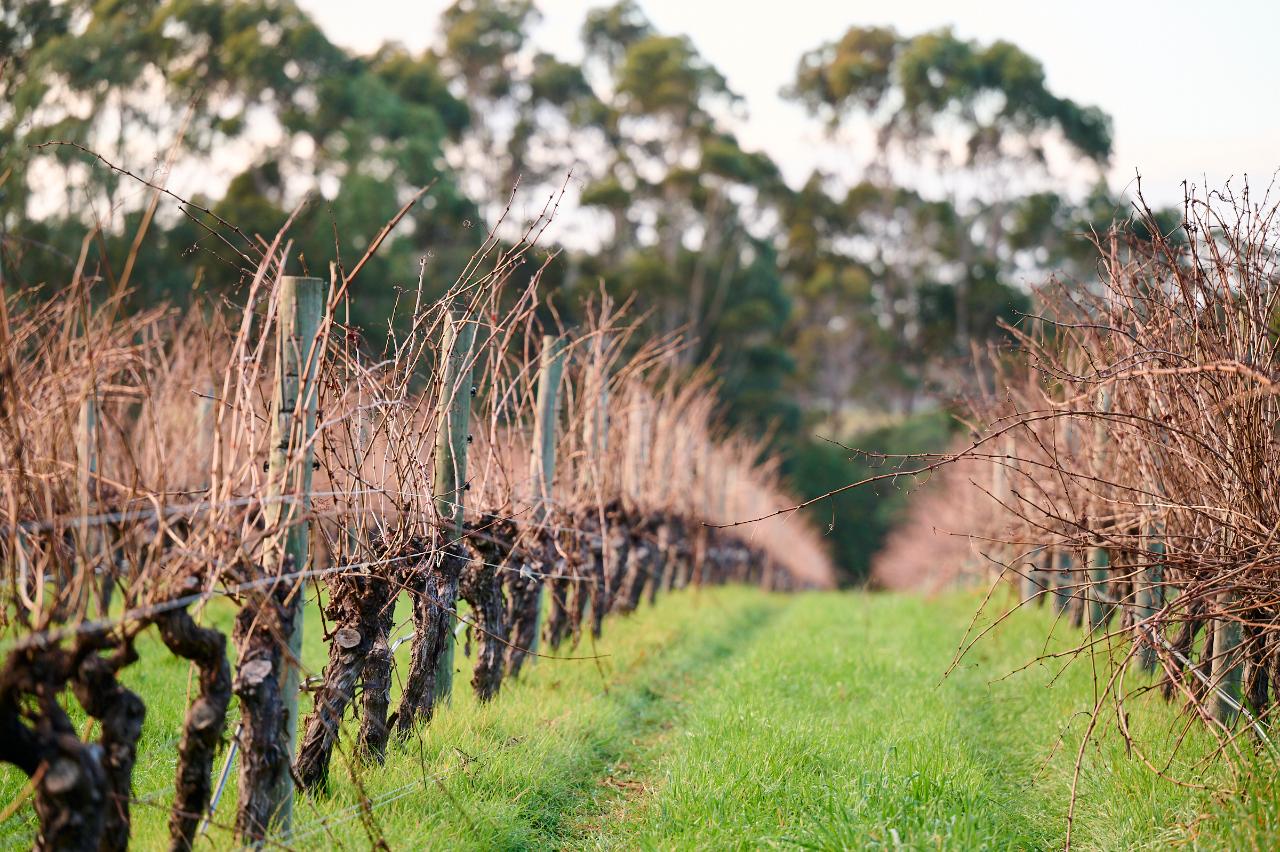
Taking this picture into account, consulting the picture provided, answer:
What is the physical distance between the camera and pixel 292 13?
92.1 feet

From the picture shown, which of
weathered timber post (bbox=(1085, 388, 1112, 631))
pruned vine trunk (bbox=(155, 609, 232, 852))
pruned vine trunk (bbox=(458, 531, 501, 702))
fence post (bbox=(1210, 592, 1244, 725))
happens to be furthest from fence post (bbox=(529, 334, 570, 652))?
pruned vine trunk (bbox=(155, 609, 232, 852))

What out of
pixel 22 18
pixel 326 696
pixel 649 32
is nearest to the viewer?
pixel 326 696

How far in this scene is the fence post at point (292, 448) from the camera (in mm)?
4402

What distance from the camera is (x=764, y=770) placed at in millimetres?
5887

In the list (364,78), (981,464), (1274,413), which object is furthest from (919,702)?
(364,78)

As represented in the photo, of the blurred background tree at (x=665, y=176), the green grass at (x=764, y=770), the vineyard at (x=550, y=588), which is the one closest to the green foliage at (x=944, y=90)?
the blurred background tree at (x=665, y=176)

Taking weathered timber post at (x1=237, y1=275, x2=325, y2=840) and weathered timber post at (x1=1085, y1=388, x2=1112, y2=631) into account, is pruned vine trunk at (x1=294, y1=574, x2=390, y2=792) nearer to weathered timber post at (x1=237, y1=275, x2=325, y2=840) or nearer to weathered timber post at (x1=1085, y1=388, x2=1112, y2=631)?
weathered timber post at (x1=237, y1=275, x2=325, y2=840)

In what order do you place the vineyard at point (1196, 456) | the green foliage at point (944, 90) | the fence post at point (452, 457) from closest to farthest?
the vineyard at point (1196, 456) < the fence post at point (452, 457) < the green foliage at point (944, 90)

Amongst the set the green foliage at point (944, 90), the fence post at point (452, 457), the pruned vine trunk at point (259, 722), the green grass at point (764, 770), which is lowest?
the green grass at point (764, 770)

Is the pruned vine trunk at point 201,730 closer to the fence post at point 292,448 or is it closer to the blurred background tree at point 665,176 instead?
the fence post at point 292,448

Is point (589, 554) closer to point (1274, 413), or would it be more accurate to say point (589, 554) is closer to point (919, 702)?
point (919, 702)

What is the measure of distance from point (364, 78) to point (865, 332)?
20908 mm

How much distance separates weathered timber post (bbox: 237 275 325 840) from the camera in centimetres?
437

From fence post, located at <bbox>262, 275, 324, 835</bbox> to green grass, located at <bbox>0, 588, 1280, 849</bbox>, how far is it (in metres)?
0.52
